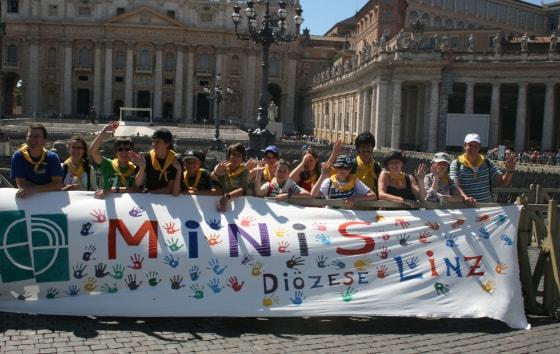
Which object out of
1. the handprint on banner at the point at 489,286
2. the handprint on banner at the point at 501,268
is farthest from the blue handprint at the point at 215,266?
the handprint on banner at the point at 501,268

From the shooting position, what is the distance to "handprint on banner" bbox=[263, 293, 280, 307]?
624 cm

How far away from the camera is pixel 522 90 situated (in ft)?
133

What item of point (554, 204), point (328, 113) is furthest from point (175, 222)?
point (328, 113)

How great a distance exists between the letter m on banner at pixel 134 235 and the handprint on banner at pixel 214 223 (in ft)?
1.92

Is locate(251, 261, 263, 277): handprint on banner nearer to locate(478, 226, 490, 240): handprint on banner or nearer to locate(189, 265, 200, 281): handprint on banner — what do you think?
locate(189, 265, 200, 281): handprint on banner

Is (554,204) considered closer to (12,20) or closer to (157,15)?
(157,15)

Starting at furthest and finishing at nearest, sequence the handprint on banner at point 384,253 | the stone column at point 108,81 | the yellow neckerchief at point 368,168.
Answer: the stone column at point 108,81, the yellow neckerchief at point 368,168, the handprint on banner at point 384,253

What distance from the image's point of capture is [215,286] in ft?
20.6

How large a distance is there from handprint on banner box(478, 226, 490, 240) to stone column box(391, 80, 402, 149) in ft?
117

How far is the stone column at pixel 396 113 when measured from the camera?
137 ft

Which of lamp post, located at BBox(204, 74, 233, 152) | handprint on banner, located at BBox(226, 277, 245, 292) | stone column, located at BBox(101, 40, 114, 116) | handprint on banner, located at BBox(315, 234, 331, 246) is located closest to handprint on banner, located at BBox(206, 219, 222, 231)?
handprint on banner, located at BBox(226, 277, 245, 292)

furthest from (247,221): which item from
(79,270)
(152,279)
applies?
(79,270)

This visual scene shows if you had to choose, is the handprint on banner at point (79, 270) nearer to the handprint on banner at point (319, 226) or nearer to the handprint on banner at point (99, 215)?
the handprint on banner at point (99, 215)

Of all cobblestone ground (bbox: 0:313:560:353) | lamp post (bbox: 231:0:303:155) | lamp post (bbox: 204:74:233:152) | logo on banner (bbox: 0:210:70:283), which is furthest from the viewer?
lamp post (bbox: 204:74:233:152)
